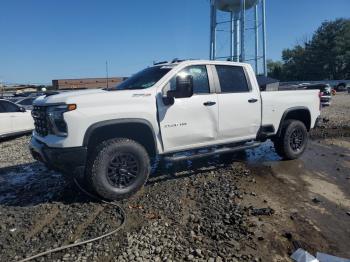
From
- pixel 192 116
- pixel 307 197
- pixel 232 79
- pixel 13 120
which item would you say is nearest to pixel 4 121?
pixel 13 120

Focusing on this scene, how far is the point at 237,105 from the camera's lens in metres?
6.35

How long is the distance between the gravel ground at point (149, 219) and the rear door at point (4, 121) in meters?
5.23

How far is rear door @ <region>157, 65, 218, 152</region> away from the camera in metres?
5.47

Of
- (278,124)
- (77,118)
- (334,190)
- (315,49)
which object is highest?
(315,49)

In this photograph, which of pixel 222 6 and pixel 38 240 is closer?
pixel 38 240

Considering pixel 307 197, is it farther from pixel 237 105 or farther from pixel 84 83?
pixel 84 83

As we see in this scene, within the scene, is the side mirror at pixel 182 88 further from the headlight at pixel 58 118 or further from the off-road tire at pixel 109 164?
the headlight at pixel 58 118

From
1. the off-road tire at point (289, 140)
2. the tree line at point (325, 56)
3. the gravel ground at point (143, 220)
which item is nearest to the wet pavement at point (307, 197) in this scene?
the off-road tire at point (289, 140)

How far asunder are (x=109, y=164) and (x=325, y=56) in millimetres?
62965

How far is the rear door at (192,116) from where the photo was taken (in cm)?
547

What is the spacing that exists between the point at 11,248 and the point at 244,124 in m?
4.39

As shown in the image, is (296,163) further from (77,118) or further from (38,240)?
(38,240)

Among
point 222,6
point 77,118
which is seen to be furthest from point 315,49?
point 77,118

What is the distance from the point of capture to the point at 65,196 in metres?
5.45
